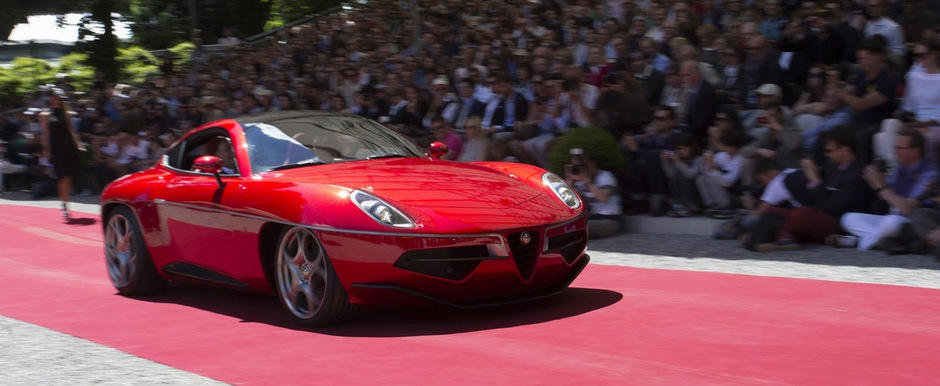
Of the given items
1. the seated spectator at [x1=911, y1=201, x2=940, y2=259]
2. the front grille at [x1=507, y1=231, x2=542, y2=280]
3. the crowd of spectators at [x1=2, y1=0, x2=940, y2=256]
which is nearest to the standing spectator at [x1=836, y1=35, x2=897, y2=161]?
the crowd of spectators at [x1=2, y1=0, x2=940, y2=256]

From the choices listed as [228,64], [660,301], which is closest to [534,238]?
[660,301]

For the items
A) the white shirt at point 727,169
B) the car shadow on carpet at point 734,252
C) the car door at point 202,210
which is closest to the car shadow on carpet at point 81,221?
the car shadow on carpet at point 734,252

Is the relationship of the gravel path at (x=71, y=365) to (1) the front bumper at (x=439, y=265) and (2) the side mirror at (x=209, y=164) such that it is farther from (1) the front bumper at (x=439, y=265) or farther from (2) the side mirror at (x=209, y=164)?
(2) the side mirror at (x=209, y=164)

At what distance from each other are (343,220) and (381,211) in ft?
0.70

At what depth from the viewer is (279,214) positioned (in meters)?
6.64

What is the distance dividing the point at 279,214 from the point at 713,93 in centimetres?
647

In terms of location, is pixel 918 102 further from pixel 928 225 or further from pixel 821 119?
pixel 928 225

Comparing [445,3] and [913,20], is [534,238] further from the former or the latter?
[445,3]

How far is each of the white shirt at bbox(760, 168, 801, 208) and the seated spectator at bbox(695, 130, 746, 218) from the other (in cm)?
78

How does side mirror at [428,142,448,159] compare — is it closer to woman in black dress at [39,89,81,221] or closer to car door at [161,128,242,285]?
car door at [161,128,242,285]

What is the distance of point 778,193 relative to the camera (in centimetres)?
1020

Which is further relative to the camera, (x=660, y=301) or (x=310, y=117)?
(x=310, y=117)

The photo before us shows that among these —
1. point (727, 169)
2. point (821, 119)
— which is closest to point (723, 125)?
point (727, 169)

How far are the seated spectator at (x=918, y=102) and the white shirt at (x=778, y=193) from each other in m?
0.80
